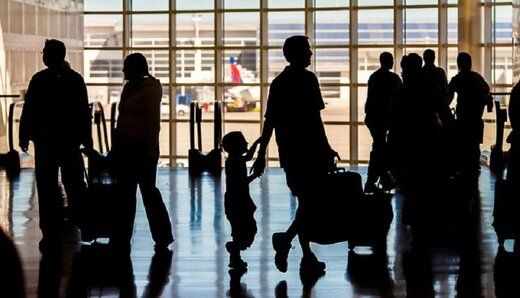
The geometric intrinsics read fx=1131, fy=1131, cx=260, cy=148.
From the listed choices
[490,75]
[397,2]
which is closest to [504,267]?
[490,75]

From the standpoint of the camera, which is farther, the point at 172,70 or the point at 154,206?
the point at 172,70

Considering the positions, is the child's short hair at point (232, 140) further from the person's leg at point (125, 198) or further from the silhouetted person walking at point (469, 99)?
the silhouetted person walking at point (469, 99)

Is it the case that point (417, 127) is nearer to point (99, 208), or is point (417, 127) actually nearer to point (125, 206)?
point (125, 206)

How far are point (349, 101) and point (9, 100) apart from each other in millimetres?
8205

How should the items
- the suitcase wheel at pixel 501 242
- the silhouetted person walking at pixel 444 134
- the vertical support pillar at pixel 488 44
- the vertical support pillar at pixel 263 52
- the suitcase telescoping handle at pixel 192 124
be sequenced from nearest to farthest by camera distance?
1. the suitcase wheel at pixel 501 242
2. the silhouetted person walking at pixel 444 134
3. the suitcase telescoping handle at pixel 192 124
4. the vertical support pillar at pixel 488 44
5. the vertical support pillar at pixel 263 52

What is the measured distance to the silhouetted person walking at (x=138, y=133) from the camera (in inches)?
351

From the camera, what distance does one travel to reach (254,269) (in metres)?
8.49

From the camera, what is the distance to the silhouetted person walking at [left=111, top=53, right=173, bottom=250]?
8922mm

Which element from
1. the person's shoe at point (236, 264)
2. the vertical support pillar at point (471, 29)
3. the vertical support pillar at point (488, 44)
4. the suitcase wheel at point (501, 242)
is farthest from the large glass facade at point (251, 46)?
the person's shoe at point (236, 264)

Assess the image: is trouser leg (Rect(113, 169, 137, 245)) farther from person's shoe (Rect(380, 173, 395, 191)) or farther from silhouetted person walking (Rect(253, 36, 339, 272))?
person's shoe (Rect(380, 173, 395, 191))

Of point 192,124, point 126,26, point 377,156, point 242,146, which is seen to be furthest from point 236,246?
point 126,26

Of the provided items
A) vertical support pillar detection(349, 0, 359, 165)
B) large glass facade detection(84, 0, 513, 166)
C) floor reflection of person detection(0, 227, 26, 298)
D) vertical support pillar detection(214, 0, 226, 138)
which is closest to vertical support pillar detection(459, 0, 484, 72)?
large glass facade detection(84, 0, 513, 166)

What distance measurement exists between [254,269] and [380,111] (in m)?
4.86

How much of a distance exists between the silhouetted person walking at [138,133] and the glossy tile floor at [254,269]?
1.88ft
